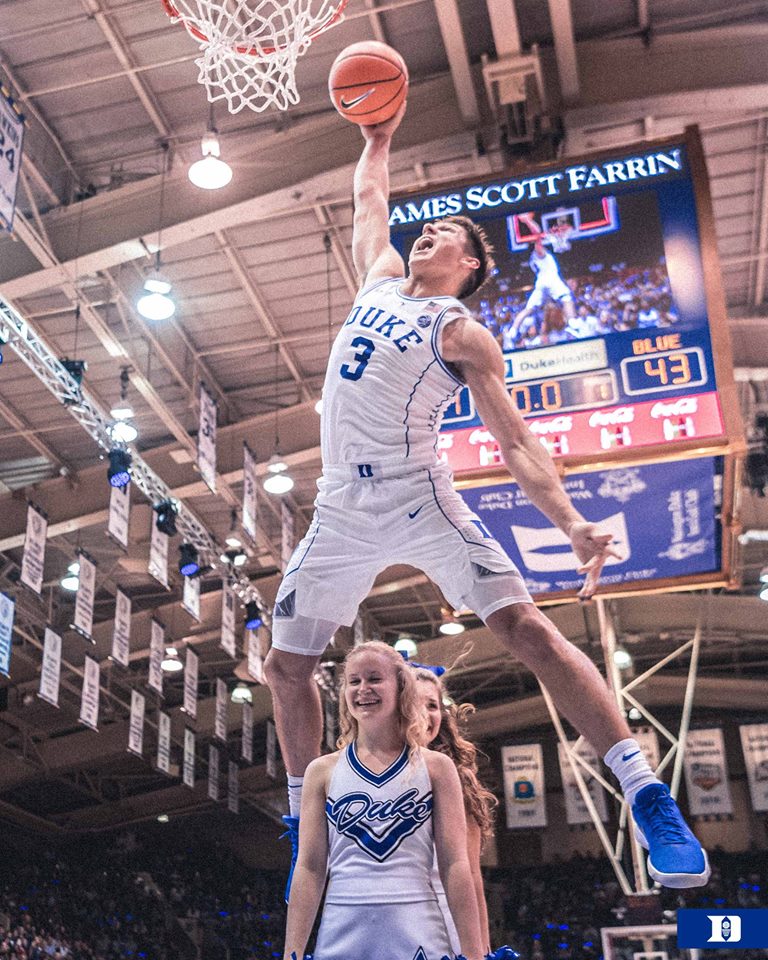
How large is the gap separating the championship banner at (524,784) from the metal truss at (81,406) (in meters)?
10.1

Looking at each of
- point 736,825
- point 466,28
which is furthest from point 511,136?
point 736,825

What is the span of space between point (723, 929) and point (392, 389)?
26.5ft

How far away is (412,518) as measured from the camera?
11.4ft

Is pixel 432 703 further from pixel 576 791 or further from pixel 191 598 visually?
pixel 576 791

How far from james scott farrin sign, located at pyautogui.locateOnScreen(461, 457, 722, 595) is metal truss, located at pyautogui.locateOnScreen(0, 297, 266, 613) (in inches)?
227

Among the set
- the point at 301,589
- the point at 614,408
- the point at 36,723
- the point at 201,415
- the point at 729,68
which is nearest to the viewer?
the point at 301,589

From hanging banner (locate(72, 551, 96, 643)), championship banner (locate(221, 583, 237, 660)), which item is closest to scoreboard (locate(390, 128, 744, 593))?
hanging banner (locate(72, 551, 96, 643))

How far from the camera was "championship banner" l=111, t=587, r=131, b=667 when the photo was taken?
53.0 ft

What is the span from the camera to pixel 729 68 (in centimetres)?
1050

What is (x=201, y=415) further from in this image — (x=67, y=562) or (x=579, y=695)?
(x=579, y=695)

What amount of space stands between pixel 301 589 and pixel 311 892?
0.91 m

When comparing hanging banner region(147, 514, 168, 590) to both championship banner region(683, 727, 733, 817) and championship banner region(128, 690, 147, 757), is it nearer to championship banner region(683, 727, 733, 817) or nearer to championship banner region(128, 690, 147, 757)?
championship banner region(128, 690, 147, 757)

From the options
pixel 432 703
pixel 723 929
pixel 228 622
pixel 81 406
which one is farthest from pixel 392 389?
pixel 228 622

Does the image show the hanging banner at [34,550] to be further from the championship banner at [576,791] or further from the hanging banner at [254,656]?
the championship banner at [576,791]
